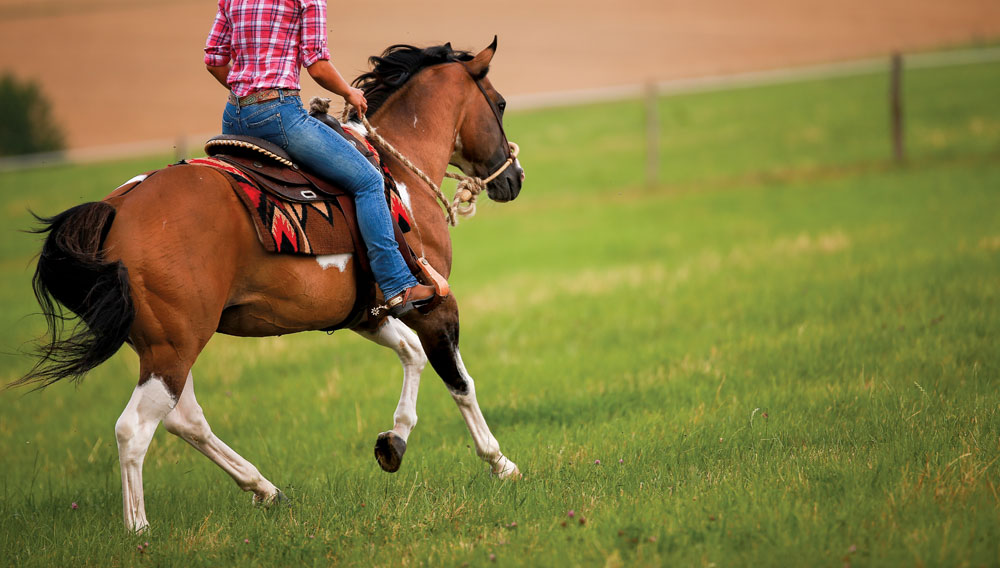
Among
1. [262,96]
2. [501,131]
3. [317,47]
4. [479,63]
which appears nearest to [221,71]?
[262,96]

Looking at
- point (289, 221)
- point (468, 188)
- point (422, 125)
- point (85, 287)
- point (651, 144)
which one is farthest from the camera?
point (651, 144)

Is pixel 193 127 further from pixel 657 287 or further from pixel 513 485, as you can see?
pixel 513 485

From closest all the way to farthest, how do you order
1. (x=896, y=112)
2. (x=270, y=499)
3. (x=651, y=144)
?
(x=270, y=499), (x=896, y=112), (x=651, y=144)

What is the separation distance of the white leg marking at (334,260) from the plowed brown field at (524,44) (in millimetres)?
28865

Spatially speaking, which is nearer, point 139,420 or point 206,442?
point 139,420

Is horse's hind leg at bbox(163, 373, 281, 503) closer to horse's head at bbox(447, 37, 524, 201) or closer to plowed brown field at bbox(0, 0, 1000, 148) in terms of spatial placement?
horse's head at bbox(447, 37, 524, 201)

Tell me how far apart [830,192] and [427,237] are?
1456 cm

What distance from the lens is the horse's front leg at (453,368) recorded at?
5.41m

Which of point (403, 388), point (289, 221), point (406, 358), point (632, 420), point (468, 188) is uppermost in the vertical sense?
point (289, 221)

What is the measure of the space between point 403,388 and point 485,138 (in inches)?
73.5

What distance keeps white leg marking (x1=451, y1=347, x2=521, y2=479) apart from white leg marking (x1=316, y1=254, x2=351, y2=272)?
0.95 m

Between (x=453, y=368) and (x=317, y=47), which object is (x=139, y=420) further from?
(x=317, y=47)

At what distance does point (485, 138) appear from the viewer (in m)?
6.15

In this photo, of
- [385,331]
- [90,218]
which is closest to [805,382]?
[385,331]
